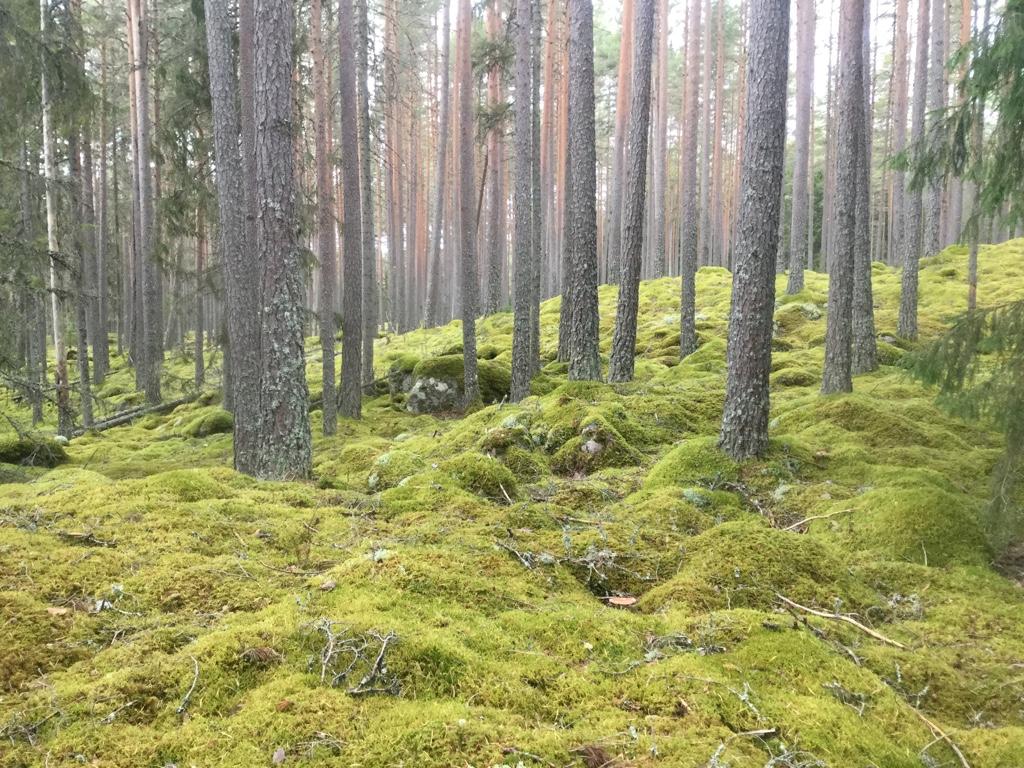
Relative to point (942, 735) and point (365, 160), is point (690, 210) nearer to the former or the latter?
point (365, 160)

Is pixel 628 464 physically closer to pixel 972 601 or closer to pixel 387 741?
pixel 972 601

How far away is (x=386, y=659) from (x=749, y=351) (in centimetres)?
476

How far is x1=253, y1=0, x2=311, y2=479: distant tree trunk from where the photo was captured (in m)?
6.35

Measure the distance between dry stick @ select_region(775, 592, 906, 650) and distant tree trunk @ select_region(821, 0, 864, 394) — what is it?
18.9ft

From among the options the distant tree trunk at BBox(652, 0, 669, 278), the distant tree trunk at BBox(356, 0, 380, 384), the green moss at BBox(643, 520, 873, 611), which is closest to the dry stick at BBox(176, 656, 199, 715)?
the green moss at BBox(643, 520, 873, 611)

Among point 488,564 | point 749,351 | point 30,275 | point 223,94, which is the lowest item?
point 488,564

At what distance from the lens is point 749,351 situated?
6168mm

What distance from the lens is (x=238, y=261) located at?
8531 millimetres

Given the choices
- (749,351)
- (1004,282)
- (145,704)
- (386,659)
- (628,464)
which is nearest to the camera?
(145,704)

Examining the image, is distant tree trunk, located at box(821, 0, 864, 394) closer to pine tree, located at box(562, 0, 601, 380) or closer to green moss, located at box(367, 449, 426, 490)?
pine tree, located at box(562, 0, 601, 380)

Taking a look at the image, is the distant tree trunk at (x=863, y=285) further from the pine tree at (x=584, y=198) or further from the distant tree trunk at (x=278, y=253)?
the distant tree trunk at (x=278, y=253)

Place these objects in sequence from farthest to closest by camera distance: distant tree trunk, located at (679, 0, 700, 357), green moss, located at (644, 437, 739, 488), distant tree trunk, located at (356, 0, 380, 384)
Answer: distant tree trunk, located at (679, 0, 700, 357)
distant tree trunk, located at (356, 0, 380, 384)
green moss, located at (644, 437, 739, 488)

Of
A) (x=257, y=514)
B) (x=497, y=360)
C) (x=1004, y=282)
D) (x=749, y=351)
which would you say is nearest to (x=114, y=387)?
(x=497, y=360)

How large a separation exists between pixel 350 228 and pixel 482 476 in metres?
7.44
